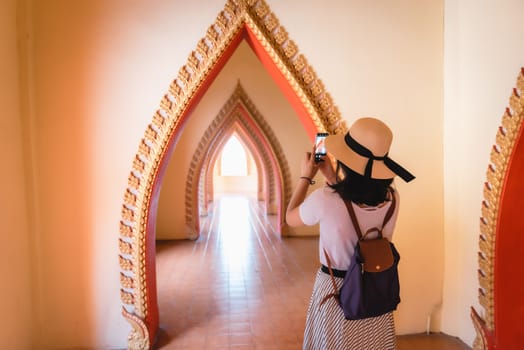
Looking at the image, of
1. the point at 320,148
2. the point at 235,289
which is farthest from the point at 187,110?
the point at 235,289

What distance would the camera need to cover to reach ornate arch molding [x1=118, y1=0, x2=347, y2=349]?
2861mm

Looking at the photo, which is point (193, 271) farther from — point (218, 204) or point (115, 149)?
point (218, 204)

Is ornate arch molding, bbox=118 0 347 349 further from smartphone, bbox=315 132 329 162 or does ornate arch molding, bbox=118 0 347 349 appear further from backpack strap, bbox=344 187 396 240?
backpack strap, bbox=344 187 396 240

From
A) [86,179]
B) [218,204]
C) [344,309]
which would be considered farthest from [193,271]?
[218,204]

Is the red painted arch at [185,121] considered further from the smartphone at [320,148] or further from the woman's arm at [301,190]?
the woman's arm at [301,190]

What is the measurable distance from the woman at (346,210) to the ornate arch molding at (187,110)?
1.35m

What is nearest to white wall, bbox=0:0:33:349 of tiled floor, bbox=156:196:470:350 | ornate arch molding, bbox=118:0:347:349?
ornate arch molding, bbox=118:0:347:349

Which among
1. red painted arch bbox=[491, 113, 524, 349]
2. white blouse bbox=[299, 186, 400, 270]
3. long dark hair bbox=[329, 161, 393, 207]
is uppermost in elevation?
long dark hair bbox=[329, 161, 393, 207]

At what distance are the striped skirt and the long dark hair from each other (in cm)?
37

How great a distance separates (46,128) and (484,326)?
3.32 m

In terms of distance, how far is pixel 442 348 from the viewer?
9.87ft

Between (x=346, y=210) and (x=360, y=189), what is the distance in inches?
3.8

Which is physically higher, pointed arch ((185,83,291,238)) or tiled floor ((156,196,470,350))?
pointed arch ((185,83,291,238))

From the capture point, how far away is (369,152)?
1575 millimetres
